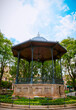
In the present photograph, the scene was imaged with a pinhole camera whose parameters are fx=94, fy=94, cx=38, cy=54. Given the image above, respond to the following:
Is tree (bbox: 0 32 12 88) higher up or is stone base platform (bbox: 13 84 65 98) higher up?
tree (bbox: 0 32 12 88)

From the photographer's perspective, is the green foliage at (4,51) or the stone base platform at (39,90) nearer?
the stone base platform at (39,90)

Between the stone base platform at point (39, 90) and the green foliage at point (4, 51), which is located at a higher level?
the green foliage at point (4, 51)

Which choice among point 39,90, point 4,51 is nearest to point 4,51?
point 4,51

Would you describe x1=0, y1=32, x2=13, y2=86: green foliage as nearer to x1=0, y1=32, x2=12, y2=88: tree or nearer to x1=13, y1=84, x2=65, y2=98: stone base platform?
x1=0, y1=32, x2=12, y2=88: tree

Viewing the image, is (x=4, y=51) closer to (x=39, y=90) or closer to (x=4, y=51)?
(x=4, y=51)

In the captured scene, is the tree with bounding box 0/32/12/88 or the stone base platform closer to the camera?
the stone base platform

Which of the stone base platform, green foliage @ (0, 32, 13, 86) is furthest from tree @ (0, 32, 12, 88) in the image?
the stone base platform

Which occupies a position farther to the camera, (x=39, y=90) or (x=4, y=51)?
(x=4, y=51)

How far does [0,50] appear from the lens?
2619cm

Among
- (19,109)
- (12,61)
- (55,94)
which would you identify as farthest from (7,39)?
(19,109)

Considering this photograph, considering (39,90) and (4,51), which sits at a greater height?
(4,51)

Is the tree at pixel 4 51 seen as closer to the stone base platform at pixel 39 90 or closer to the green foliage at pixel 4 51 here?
the green foliage at pixel 4 51

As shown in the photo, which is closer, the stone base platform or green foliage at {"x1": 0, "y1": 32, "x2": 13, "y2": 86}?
the stone base platform

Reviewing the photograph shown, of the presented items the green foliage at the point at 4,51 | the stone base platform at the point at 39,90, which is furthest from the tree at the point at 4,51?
the stone base platform at the point at 39,90
